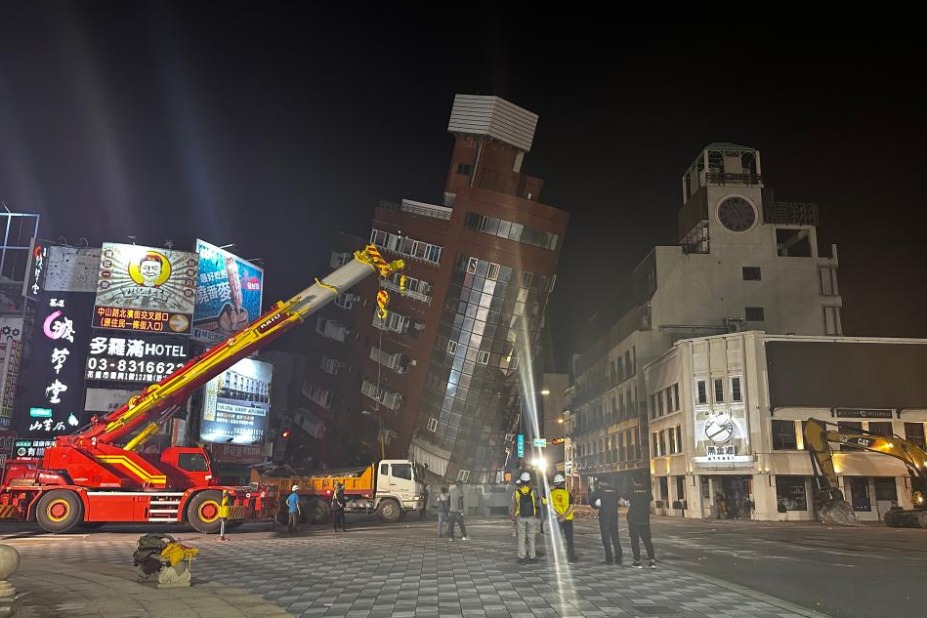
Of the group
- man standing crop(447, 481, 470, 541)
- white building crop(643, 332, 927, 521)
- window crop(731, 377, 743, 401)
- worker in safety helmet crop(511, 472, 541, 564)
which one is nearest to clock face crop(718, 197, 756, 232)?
white building crop(643, 332, 927, 521)

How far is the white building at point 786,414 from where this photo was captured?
Result: 42594 mm

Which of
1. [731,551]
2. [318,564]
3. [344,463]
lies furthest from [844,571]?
[344,463]

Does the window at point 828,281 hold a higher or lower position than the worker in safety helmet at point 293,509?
higher

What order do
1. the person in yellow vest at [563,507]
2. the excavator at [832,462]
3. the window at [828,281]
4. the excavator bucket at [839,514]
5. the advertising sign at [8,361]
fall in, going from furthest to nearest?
the window at [828,281] < the advertising sign at [8,361] < the excavator bucket at [839,514] < the excavator at [832,462] < the person in yellow vest at [563,507]

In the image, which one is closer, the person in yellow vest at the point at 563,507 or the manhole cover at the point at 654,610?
the manhole cover at the point at 654,610

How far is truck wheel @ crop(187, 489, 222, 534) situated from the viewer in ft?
84.6

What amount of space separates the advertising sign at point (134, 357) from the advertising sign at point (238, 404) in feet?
12.4

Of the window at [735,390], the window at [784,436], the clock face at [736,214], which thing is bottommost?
the window at [784,436]

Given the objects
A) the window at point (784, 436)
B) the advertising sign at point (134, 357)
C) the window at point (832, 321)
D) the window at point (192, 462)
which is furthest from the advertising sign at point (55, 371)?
the window at point (832, 321)

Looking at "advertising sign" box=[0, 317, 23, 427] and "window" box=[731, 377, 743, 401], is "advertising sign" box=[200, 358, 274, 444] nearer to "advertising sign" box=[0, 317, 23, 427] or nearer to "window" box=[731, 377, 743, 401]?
"advertising sign" box=[0, 317, 23, 427]

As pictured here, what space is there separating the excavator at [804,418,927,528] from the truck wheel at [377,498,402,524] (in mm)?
24663

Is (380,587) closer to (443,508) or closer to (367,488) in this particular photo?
(443,508)

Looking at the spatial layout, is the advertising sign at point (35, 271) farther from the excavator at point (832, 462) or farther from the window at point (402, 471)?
the excavator at point (832, 462)

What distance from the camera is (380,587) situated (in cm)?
1208
